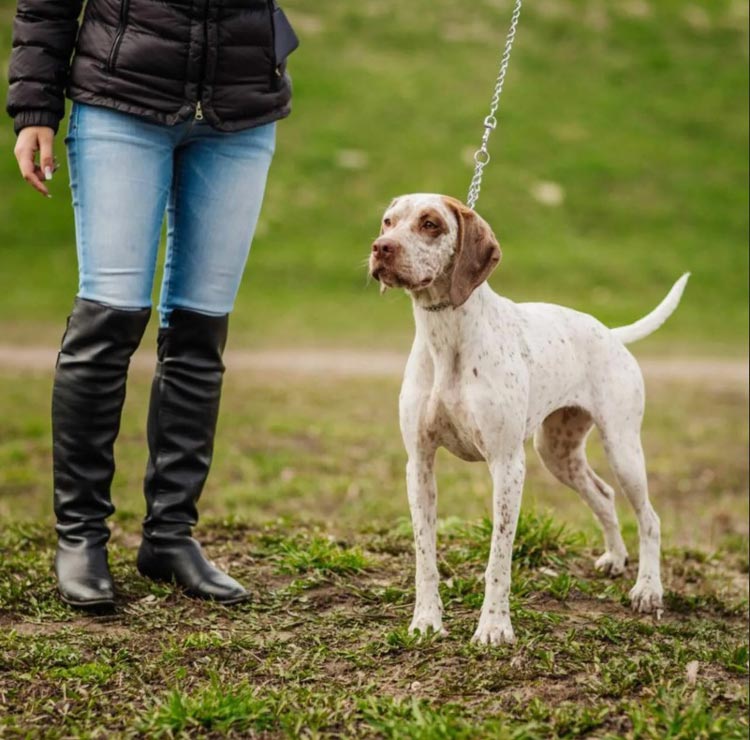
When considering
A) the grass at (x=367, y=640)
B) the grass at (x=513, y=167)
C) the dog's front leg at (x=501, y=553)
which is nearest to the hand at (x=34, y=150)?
the grass at (x=367, y=640)

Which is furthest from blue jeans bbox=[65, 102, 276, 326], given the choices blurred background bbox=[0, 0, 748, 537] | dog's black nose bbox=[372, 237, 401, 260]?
blurred background bbox=[0, 0, 748, 537]

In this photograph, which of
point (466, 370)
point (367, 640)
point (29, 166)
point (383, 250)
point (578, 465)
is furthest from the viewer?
point (578, 465)

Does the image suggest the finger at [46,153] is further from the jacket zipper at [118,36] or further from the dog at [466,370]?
the dog at [466,370]

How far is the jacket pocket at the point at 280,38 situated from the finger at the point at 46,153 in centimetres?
85

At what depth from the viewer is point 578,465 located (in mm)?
4793

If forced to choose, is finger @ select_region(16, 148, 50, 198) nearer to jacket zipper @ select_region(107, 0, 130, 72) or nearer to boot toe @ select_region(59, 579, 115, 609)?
jacket zipper @ select_region(107, 0, 130, 72)

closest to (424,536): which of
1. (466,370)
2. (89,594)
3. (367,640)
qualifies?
(367,640)

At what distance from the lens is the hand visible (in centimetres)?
403

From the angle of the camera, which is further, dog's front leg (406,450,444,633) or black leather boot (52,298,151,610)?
black leather boot (52,298,151,610)

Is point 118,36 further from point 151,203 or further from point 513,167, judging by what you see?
point 513,167

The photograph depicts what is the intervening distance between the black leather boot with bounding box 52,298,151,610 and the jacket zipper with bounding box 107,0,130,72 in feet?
2.75

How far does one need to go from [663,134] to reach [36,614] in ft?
56.6

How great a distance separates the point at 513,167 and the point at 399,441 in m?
10.2

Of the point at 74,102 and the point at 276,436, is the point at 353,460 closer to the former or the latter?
the point at 276,436
